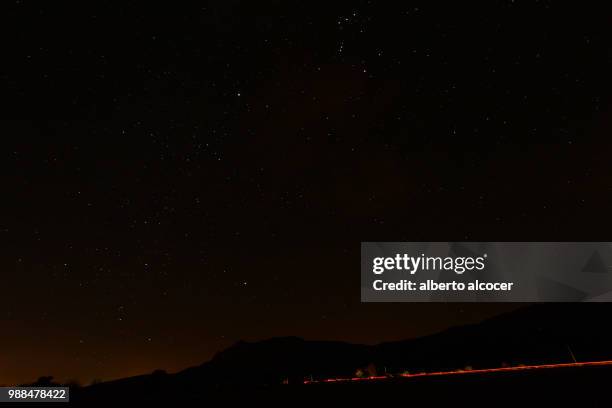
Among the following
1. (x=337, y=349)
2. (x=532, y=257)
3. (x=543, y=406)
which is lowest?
(x=543, y=406)

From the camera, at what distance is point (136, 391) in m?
7.26

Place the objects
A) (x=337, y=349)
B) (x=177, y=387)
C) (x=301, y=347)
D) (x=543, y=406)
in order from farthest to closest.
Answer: (x=301, y=347), (x=337, y=349), (x=177, y=387), (x=543, y=406)

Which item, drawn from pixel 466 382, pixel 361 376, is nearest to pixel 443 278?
pixel 361 376

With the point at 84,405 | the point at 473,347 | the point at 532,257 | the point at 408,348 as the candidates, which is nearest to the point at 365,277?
the point at 532,257

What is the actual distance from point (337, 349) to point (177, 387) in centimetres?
895

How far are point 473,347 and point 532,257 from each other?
8773mm

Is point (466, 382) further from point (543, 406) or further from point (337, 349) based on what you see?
point (337, 349)

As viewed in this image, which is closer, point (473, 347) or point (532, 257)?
point (532, 257)

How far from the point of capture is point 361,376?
763 centimetres

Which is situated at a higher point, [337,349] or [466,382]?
[337,349]

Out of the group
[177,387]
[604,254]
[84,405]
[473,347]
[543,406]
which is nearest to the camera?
[543,406]

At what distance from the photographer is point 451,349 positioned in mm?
20797

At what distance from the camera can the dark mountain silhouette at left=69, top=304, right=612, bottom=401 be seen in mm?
11672

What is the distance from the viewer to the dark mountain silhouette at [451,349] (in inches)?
Result: 460
